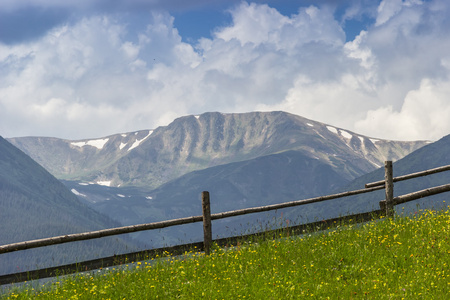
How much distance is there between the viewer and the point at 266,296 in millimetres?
7609

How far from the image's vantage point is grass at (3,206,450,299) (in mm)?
7688

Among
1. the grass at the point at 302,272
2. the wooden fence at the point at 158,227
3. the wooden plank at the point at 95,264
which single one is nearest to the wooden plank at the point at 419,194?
the wooden fence at the point at 158,227

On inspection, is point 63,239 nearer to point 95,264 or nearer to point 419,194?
point 95,264

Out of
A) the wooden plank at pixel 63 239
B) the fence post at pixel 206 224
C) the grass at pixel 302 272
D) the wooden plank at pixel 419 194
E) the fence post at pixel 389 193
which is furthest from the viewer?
the fence post at pixel 389 193

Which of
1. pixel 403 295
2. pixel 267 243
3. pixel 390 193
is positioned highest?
pixel 390 193

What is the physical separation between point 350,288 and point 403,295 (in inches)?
31.3

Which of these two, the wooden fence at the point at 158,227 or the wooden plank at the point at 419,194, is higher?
A: the wooden plank at the point at 419,194

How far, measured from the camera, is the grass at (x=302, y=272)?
769 centimetres

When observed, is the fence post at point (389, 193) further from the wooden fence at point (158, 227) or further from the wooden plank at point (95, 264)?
the wooden plank at point (95, 264)

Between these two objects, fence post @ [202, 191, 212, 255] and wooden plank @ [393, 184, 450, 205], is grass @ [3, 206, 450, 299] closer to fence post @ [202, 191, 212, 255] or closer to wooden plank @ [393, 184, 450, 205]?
fence post @ [202, 191, 212, 255]

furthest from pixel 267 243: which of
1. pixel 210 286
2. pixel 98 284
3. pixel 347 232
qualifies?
pixel 98 284

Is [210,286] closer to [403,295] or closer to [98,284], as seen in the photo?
[98,284]

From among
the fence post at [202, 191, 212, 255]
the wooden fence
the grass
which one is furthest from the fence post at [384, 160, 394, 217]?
the fence post at [202, 191, 212, 255]

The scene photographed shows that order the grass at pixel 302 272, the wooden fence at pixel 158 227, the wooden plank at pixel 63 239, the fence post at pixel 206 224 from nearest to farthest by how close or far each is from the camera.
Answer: the grass at pixel 302 272 → the wooden plank at pixel 63 239 → the wooden fence at pixel 158 227 → the fence post at pixel 206 224
